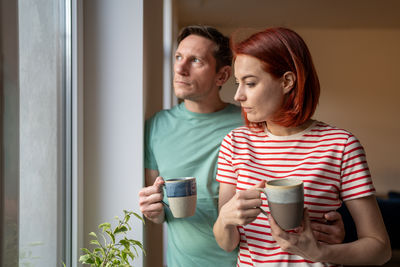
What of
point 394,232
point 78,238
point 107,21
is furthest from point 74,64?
point 394,232

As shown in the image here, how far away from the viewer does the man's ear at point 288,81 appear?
0.97 m

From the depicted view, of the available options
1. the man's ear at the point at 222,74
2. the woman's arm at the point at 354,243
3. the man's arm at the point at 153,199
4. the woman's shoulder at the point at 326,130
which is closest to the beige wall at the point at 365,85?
the man's ear at the point at 222,74

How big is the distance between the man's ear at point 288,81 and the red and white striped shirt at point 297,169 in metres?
0.12

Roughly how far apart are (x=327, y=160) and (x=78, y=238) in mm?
811

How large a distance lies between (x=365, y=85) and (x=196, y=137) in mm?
5470

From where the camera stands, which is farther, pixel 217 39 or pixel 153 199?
pixel 217 39

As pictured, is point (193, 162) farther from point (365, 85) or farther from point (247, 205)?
point (365, 85)

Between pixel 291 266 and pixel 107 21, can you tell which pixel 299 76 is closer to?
pixel 291 266

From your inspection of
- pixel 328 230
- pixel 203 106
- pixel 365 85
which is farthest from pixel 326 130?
pixel 365 85

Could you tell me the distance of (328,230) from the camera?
958 millimetres

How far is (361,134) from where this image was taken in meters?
6.12

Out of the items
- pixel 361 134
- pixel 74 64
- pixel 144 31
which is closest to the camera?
pixel 74 64

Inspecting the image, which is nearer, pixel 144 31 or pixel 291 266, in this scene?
pixel 291 266

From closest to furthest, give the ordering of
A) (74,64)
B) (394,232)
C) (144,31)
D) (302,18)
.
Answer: (74,64)
(144,31)
(394,232)
(302,18)
